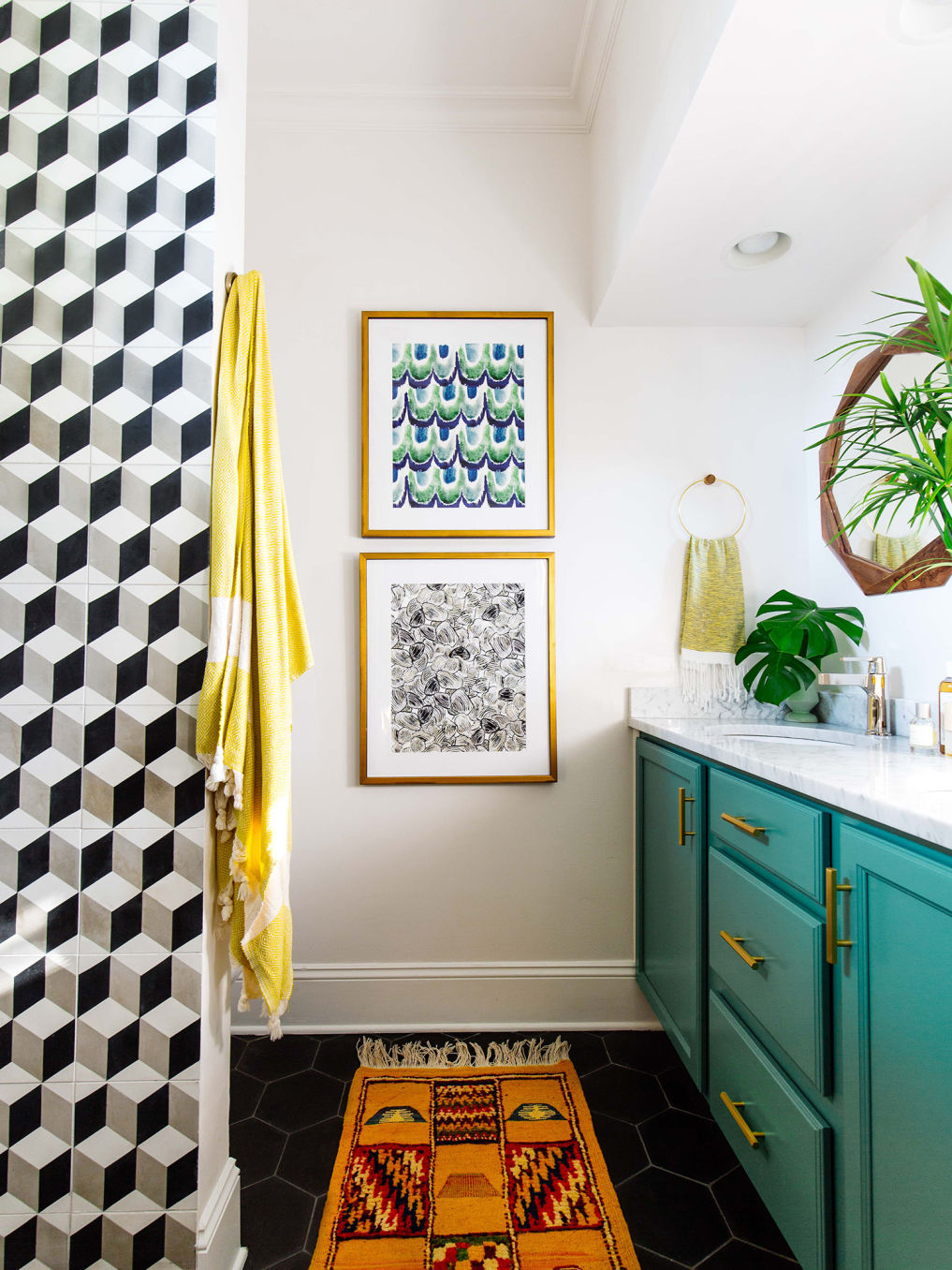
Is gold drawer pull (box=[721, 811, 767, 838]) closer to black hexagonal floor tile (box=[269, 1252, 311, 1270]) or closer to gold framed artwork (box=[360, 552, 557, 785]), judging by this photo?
gold framed artwork (box=[360, 552, 557, 785])

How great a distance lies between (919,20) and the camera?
1.22 meters

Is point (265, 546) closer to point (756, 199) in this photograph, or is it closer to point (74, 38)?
point (74, 38)

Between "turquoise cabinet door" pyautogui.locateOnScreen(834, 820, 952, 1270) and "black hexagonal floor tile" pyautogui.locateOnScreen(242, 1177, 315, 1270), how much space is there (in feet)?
3.33

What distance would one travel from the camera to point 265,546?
136 cm

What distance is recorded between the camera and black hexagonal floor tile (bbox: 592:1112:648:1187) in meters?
1.68

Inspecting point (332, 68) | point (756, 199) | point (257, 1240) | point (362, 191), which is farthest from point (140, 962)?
point (332, 68)

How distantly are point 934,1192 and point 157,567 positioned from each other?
1.42 meters

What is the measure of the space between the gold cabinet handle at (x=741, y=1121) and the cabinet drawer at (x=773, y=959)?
0.66 feet

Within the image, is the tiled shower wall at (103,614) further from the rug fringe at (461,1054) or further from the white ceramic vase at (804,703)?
the white ceramic vase at (804,703)

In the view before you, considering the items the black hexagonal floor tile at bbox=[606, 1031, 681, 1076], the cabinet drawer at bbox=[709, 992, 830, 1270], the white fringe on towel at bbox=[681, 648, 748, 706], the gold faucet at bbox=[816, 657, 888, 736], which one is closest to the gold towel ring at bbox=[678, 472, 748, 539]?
the white fringe on towel at bbox=[681, 648, 748, 706]

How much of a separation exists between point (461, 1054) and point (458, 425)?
187 centimetres

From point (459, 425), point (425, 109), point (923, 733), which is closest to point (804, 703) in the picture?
point (923, 733)

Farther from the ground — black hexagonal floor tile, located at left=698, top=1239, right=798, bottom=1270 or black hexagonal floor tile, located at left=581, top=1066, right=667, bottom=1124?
black hexagonal floor tile, located at left=698, top=1239, right=798, bottom=1270

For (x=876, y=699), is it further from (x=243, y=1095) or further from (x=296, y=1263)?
(x=243, y=1095)
